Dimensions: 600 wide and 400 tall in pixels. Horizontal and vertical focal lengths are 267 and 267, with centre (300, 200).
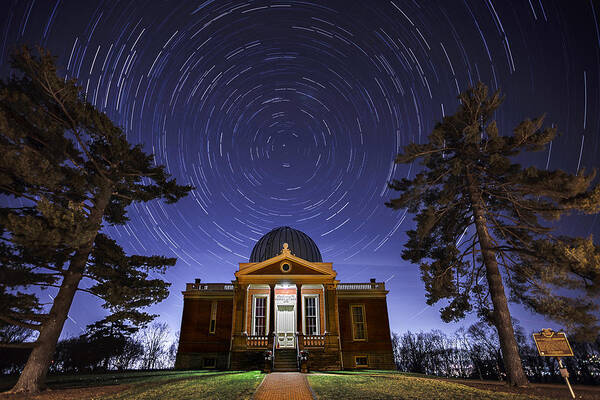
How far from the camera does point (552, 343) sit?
8.30 m

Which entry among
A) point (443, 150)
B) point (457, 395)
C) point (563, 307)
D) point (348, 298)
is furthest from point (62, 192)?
point (348, 298)

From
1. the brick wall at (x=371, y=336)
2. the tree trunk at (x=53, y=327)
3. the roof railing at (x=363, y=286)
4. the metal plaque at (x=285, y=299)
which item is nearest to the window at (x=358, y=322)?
the brick wall at (x=371, y=336)

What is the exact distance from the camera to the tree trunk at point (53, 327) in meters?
8.74

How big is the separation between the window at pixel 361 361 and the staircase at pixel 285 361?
319 inches

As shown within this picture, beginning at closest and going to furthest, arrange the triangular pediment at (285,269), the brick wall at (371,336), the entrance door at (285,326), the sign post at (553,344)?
the sign post at (553,344), the entrance door at (285,326), the triangular pediment at (285,269), the brick wall at (371,336)

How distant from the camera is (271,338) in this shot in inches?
715

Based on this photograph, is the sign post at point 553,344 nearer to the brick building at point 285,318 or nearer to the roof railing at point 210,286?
the brick building at point 285,318

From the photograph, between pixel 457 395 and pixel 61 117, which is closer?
pixel 457 395

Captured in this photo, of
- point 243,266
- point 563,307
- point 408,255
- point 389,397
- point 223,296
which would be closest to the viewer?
point 389,397

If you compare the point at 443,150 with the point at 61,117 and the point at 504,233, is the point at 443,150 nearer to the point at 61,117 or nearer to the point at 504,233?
the point at 504,233

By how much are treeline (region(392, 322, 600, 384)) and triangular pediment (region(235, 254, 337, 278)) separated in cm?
1987

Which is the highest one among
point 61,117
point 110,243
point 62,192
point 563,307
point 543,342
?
point 61,117

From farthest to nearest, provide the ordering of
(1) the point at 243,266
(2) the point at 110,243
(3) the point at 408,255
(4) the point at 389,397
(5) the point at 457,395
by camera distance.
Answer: (1) the point at 243,266 < (3) the point at 408,255 < (2) the point at 110,243 < (5) the point at 457,395 < (4) the point at 389,397

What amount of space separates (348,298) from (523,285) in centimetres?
1505
